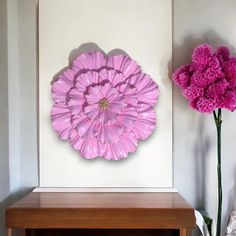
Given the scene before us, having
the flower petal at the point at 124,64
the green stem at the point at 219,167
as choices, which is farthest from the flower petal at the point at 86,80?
the green stem at the point at 219,167

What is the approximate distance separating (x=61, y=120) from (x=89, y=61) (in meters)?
0.40

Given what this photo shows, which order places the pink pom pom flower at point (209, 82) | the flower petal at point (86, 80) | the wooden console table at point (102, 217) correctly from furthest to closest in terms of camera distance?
the flower petal at point (86, 80) < the pink pom pom flower at point (209, 82) < the wooden console table at point (102, 217)

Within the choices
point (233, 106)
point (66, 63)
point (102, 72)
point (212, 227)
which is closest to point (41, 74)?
point (66, 63)

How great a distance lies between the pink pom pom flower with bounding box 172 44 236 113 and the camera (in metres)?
1.83

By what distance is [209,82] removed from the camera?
1848 millimetres

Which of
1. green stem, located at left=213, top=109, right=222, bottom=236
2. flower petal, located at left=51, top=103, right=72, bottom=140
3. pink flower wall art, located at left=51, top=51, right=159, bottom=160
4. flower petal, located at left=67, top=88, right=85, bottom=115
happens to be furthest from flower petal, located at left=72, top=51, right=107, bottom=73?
green stem, located at left=213, top=109, right=222, bottom=236

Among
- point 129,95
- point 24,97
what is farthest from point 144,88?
point 24,97

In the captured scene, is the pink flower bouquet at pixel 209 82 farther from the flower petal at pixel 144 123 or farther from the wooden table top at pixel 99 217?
the wooden table top at pixel 99 217

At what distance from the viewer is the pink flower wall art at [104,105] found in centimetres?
206

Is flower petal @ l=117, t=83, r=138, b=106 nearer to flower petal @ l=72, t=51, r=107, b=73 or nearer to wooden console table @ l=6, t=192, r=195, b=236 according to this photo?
flower petal @ l=72, t=51, r=107, b=73

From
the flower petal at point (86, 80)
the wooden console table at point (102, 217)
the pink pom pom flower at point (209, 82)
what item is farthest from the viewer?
the flower petal at point (86, 80)

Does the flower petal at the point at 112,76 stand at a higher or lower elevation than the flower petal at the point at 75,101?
higher

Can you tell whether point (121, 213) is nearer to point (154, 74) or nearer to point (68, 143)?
point (68, 143)

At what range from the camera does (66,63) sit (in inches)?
Result: 82.7
